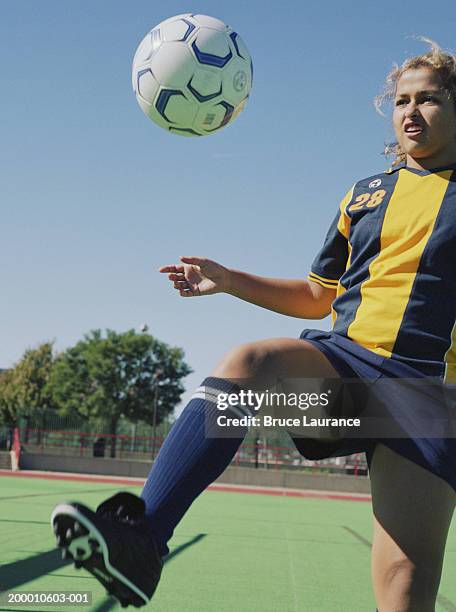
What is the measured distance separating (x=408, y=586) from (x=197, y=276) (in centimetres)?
104

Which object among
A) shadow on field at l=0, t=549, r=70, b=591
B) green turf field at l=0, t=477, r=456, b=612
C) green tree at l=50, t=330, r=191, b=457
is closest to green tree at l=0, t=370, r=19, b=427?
green tree at l=50, t=330, r=191, b=457

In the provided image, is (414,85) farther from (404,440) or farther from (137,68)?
(137,68)

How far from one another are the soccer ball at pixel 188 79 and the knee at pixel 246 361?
2030 millimetres

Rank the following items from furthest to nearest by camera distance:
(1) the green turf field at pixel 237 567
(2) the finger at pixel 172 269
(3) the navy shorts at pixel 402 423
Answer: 1. (1) the green turf field at pixel 237 567
2. (2) the finger at pixel 172 269
3. (3) the navy shorts at pixel 402 423

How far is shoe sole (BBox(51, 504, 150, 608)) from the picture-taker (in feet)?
5.13

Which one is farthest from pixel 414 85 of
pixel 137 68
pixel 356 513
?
pixel 356 513

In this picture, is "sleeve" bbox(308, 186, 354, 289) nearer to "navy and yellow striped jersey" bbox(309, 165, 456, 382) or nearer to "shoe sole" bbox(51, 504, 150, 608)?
"navy and yellow striped jersey" bbox(309, 165, 456, 382)

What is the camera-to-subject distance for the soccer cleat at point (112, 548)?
5.15ft

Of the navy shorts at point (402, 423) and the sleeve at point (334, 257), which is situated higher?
the sleeve at point (334, 257)

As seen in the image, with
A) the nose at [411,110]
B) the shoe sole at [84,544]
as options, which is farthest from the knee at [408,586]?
the nose at [411,110]

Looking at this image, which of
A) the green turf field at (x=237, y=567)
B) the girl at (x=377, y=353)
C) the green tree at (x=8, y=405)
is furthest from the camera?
the green tree at (x=8, y=405)

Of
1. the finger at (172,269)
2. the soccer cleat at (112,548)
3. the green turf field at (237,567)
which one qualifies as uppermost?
the finger at (172,269)

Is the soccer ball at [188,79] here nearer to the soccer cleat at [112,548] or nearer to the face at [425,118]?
the face at [425,118]

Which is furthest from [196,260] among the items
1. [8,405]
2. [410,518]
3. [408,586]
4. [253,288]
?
[8,405]
